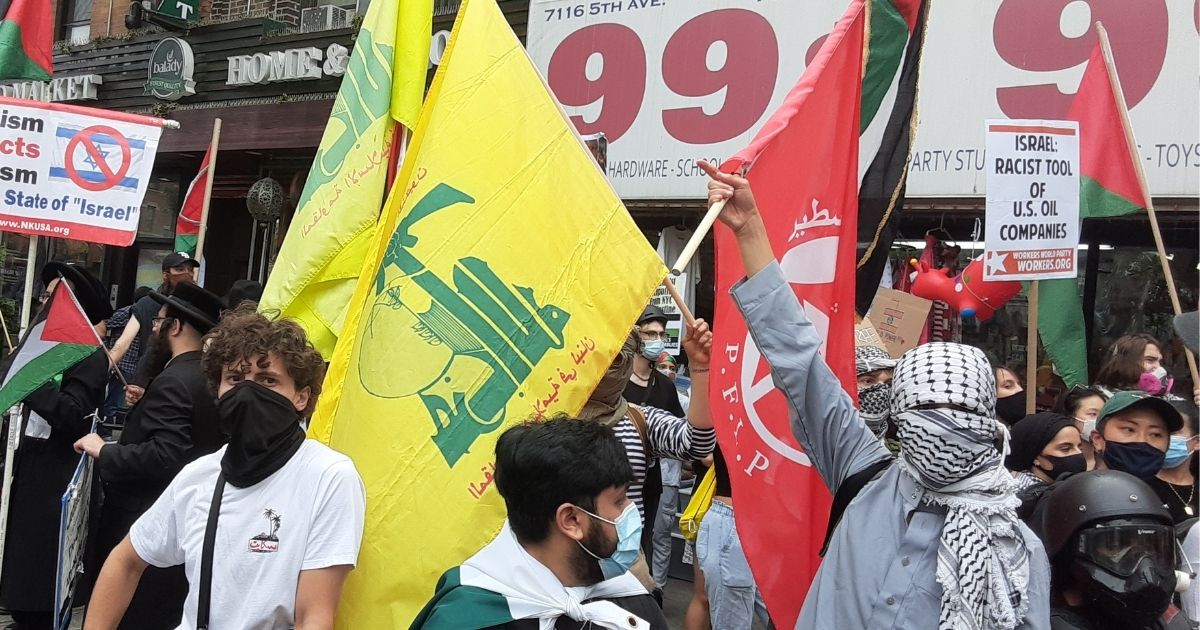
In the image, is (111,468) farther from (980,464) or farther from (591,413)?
(980,464)

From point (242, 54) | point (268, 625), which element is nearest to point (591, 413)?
point (268, 625)

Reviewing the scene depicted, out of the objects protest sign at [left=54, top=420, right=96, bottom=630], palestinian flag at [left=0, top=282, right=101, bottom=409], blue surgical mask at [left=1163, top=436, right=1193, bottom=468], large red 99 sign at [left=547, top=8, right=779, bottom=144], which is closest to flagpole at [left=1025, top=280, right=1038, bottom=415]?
blue surgical mask at [left=1163, top=436, right=1193, bottom=468]

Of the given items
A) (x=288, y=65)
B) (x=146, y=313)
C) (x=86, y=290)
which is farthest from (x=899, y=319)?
(x=288, y=65)

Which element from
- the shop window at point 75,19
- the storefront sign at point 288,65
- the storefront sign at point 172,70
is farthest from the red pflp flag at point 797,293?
the shop window at point 75,19

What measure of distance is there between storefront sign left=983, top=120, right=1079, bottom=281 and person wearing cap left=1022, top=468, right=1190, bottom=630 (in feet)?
7.74

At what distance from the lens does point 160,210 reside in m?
15.5

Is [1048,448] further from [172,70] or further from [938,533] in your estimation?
[172,70]

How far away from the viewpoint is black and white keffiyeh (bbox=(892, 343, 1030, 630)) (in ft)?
7.64

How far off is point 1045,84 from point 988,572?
5.98 m

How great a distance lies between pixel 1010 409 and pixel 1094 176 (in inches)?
49.9

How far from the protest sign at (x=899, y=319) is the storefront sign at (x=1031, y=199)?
5.51ft

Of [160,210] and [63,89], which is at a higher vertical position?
[63,89]

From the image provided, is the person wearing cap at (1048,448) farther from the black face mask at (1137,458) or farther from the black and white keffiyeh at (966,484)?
the black and white keffiyeh at (966,484)

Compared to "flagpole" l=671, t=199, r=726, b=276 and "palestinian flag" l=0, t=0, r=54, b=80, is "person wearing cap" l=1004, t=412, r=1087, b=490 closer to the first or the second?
"flagpole" l=671, t=199, r=726, b=276
